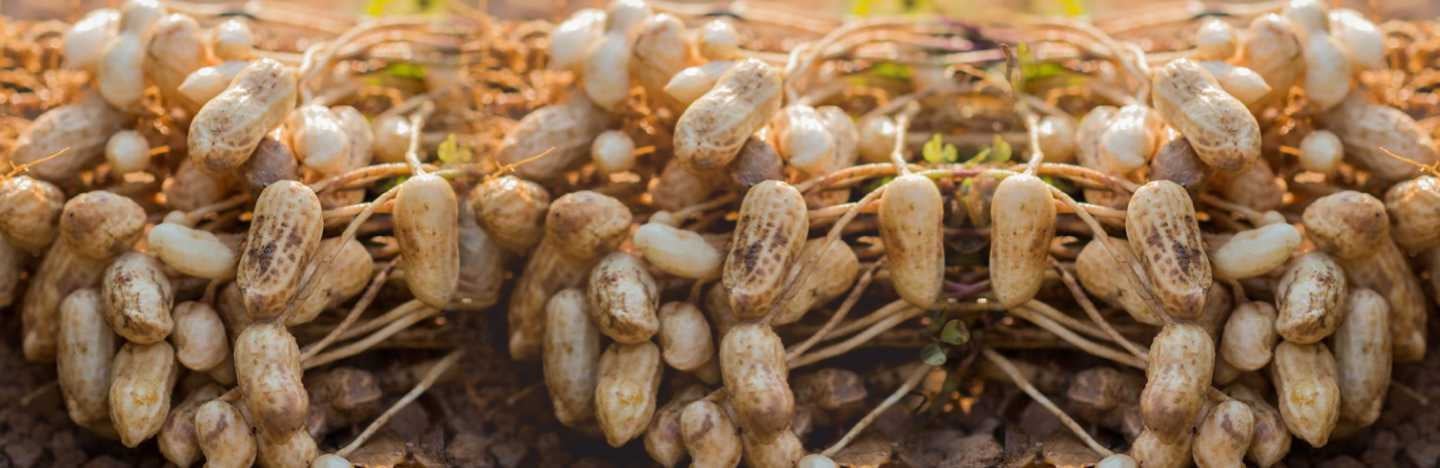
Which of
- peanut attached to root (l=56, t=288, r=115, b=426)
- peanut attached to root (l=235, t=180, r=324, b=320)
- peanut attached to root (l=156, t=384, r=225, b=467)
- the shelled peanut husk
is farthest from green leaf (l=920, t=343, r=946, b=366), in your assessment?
peanut attached to root (l=56, t=288, r=115, b=426)

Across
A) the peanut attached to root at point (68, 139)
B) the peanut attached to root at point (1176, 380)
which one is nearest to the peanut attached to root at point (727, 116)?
the peanut attached to root at point (1176, 380)

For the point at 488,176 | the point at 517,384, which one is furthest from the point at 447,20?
the point at 517,384

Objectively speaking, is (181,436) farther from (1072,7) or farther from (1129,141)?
(1072,7)

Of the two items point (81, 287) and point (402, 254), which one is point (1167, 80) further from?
point (81, 287)

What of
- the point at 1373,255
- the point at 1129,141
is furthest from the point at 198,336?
the point at 1373,255

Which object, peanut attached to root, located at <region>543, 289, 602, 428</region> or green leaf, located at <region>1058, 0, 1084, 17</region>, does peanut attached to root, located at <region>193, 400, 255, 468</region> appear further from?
green leaf, located at <region>1058, 0, 1084, 17</region>

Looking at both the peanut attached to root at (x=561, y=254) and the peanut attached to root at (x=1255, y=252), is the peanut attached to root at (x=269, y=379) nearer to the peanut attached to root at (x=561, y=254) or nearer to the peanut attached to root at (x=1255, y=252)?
the peanut attached to root at (x=561, y=254)
